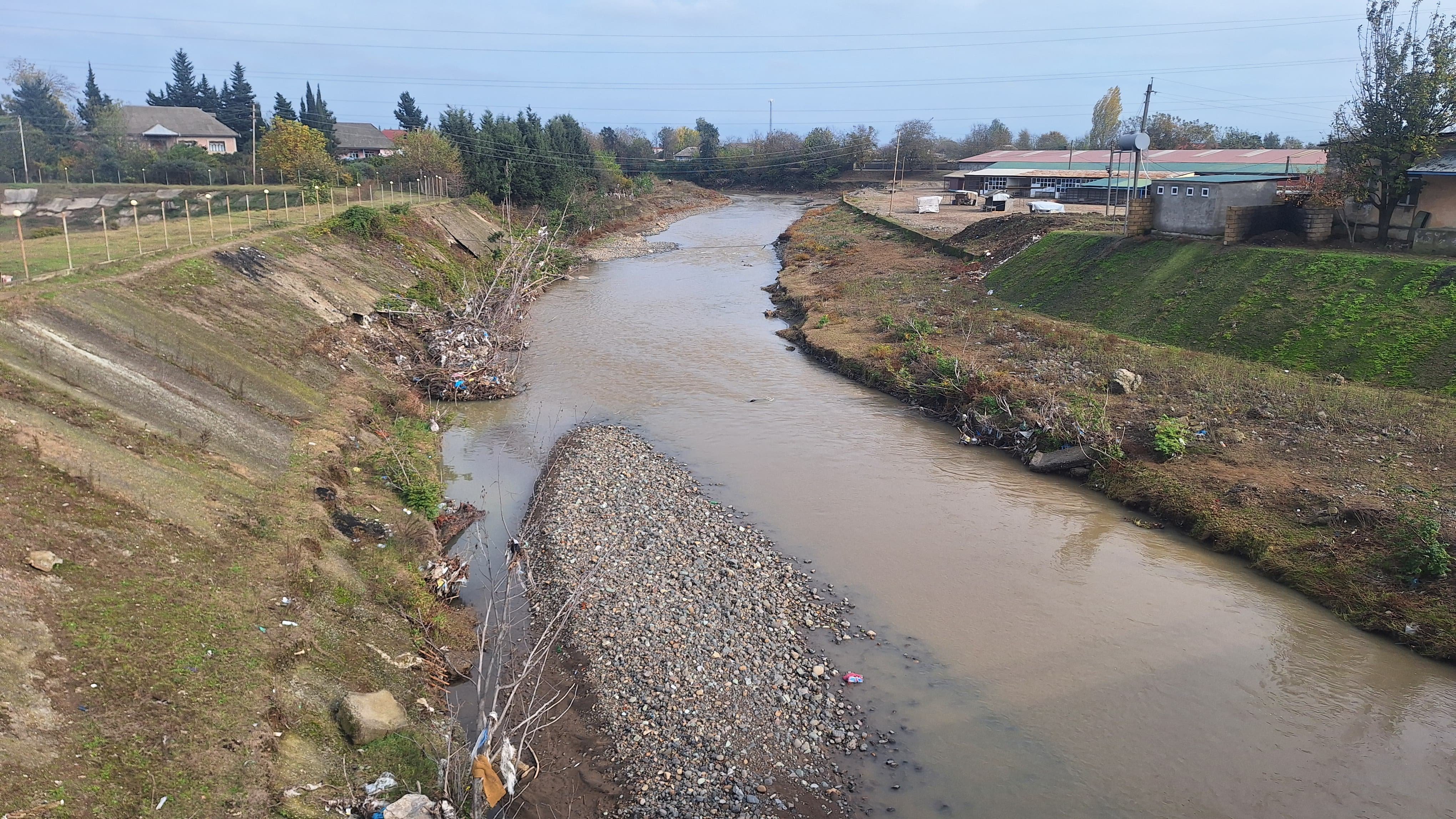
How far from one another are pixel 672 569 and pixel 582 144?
63.3 meters

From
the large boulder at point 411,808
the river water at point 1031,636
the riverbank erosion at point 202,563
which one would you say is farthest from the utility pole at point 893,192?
the large boulder at point 411,808

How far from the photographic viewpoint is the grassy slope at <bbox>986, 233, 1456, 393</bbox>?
1942cm

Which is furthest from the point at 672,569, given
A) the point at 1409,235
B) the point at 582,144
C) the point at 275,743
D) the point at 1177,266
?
the point at 582,144

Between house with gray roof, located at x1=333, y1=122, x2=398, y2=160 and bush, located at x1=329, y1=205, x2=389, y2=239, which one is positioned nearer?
bush, located at x1=329, y1=205, x2=389, y2=239

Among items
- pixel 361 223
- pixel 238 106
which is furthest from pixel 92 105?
pixel 361 223

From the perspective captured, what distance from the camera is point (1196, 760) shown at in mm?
10047

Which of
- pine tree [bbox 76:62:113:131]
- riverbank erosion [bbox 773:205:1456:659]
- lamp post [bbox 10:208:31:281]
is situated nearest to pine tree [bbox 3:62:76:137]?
pine tree [bbox 76:62:113:131]

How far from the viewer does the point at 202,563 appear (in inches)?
404

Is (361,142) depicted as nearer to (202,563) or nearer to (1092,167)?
(1092,167)

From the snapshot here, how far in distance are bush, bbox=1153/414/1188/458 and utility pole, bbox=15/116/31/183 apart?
4528 centimetres

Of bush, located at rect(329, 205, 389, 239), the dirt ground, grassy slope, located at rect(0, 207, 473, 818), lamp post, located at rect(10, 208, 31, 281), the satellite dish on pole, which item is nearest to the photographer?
grassy slope, located at rect(0, 207, 473, 818)

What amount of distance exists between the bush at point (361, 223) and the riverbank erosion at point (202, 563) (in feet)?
34.9

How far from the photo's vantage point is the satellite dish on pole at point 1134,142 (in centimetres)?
3066

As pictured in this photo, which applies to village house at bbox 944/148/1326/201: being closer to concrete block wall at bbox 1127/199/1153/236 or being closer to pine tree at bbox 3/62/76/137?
concrete block wall at bbox 1127/199/1153/236
